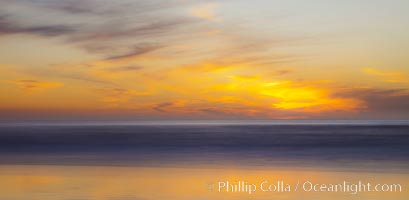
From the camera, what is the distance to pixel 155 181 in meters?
5.72

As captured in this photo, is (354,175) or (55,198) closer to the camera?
(55,198)

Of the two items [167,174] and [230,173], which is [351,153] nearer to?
[230,173]

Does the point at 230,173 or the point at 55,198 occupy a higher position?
the point at 230,173

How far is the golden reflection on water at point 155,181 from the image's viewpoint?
4.86 metres

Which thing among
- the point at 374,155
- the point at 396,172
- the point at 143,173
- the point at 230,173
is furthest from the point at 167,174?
the point at 374,155

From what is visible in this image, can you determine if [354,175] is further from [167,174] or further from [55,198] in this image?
[55,198]

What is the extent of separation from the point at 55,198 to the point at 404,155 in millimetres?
6898

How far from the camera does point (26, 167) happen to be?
7.29m

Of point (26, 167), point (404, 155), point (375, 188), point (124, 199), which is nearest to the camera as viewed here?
point (124, 199)

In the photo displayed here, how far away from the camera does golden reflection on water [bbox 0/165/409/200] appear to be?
191 inches

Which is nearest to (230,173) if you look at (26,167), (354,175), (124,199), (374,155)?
(354,175)

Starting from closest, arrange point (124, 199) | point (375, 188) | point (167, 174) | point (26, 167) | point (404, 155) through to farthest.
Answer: point (124, 199) → point (375, 188) → point (167, 174) → point (26, 167) → point (404, 155)

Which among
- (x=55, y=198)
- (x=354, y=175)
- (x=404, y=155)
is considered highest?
(x=404, y=155)

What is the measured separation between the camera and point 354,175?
21.1 ft
